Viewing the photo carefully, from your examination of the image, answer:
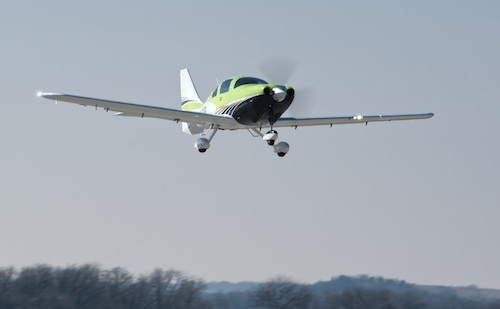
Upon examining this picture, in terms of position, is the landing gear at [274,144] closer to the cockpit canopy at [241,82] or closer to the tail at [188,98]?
the cockpit canopy at [241,82]

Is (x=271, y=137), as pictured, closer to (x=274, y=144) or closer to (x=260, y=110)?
(x=274, y=144)

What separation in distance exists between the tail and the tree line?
23.2m

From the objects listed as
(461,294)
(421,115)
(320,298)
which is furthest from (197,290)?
(421,115)

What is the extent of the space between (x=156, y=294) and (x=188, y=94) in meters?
26.5

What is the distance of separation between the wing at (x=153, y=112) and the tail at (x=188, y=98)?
212 centimetres

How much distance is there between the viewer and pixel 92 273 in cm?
7400

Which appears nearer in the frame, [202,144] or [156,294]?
[202,144]

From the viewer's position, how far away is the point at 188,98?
166 feet

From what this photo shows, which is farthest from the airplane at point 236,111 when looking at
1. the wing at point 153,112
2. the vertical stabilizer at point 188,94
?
the vertical stabilizer at point 188,94

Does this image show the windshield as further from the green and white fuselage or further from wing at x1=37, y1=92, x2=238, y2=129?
wing at x1=37, y1=92, x2=238, y2=129

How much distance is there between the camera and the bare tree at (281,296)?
74375 mm

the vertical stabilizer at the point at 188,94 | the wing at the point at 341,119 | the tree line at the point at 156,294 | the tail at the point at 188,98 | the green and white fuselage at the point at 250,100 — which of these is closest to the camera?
the green and white fuselage at the point at 250,100

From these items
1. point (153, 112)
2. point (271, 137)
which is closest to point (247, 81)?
point (271, 137)

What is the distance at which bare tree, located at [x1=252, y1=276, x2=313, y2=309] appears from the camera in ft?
244
